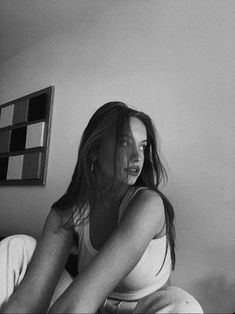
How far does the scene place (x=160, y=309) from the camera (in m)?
0.78

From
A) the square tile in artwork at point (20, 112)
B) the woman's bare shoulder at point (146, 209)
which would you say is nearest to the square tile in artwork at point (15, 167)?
the square tile in artwork at point (20, 112)

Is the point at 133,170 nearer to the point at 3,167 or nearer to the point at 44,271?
the point at 44,271

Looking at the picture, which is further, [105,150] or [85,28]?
[85,28]

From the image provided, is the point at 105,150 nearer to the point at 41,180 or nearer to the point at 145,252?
the point at 145,252

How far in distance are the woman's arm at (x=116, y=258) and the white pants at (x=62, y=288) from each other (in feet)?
0.37

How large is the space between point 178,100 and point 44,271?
0.96 m

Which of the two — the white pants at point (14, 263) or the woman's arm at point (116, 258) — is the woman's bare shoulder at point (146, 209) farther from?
the white pants at point (14, 263)

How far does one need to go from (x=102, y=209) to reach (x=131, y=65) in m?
0.96

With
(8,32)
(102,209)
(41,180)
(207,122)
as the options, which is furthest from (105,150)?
(8,32)

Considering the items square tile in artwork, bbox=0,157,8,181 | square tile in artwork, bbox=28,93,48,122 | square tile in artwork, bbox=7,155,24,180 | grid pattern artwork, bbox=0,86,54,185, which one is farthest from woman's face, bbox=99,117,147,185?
square tile in artwork, bbox=0,157,8,181

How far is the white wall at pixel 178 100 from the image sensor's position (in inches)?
51.0

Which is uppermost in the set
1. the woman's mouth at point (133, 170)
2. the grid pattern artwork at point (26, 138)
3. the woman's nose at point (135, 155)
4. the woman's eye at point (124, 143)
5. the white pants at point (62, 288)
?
the grid pattern artwork at point (26, 138)

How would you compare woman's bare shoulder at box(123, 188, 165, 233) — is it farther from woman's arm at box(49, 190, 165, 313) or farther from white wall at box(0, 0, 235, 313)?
white wall at box(0, 0, 235, 313)

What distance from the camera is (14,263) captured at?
980 mm
